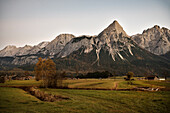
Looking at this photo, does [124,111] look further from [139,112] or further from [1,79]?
[1,79]

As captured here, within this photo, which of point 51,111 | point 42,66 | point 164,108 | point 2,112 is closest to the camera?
point 2,112

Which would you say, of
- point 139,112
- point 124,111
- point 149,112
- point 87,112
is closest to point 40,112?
point 87,112

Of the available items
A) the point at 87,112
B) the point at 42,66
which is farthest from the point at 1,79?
the point at 87,112

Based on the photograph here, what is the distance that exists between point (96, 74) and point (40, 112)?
162 metres

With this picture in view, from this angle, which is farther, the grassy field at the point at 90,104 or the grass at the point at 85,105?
the grassy field at the point at 90,104

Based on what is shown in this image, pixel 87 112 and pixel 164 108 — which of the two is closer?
pixel 87 112

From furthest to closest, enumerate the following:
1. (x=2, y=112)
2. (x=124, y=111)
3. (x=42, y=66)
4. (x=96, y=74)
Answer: (x=96, y=74) < (x=42, y=66) < (x=124, y=111) < (x=2, y=112)

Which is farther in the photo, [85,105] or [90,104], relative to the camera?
[90,104]

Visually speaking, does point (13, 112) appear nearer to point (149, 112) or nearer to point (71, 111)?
point (71, 111)

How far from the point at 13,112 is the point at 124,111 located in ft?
64.8

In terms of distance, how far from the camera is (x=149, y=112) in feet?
99.1

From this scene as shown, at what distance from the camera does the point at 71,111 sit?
96.3 ft

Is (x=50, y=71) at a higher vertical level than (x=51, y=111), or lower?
higher

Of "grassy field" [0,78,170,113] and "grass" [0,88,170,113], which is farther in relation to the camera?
"grassy field" [0,78,170,113]
